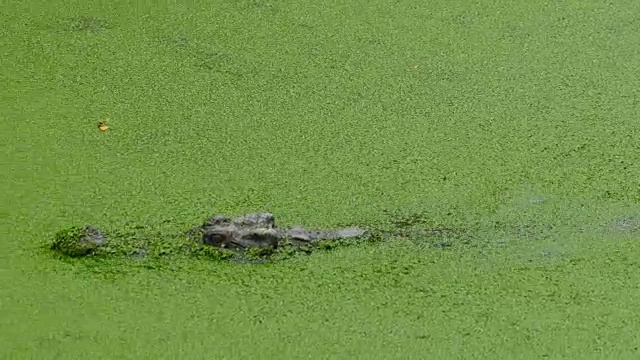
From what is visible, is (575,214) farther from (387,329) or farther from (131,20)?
(131,20)

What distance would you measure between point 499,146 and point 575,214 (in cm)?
26

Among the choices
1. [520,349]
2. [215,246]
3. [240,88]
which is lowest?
[520,349]

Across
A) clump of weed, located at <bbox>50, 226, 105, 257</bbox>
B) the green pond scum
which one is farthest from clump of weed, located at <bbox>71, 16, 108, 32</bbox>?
clump of weed, located at <bbox>50, 226, 105, 257</bbox>

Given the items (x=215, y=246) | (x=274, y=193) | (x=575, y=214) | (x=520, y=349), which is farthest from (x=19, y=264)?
(x=575, y=214)

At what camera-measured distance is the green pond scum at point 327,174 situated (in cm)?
181

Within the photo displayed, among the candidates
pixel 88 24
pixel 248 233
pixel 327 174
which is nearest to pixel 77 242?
pixel 248 233

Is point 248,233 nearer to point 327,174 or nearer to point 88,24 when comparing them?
point 327,174

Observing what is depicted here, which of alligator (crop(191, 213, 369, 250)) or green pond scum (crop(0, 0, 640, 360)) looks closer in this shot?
green pond scum (crop(0, 0, 640, 360))

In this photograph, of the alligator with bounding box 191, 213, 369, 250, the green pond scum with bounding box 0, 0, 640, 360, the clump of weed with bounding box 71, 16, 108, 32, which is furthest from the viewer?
the clump of weed with bounding box 71, 16, 108, 32

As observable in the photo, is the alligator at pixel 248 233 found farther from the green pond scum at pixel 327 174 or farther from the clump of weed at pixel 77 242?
the clump of weed at pixel 77 242

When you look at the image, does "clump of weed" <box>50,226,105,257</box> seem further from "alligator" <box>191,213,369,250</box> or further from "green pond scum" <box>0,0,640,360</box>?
"alligator" <box>191,213,369,250</box>

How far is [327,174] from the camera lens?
2.15 metres

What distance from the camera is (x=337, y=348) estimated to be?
1755 mm

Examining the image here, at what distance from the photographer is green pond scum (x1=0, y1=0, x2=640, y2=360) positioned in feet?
5.93
